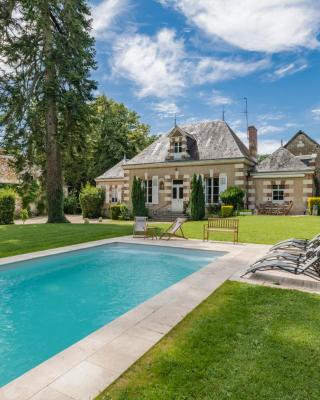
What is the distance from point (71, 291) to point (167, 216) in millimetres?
17386

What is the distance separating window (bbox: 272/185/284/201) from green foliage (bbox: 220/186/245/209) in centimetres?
258

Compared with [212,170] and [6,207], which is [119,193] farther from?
[6,207]

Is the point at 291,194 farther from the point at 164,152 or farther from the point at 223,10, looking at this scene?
the point at 223,10

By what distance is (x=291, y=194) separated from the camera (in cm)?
2197

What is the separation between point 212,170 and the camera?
23.5 metres

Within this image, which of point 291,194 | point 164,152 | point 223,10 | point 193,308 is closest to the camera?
point 193,308

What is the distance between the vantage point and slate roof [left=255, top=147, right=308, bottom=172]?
22.1m

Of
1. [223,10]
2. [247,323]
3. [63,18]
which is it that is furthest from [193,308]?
[63,18]

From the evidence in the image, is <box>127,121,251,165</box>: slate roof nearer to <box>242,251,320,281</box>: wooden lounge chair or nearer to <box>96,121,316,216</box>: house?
<box>96,121,316,216</box>: house

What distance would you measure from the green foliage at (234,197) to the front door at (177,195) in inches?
157

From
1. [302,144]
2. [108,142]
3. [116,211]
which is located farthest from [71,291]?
[108,142]

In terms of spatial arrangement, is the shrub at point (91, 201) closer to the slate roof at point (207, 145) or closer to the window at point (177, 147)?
the slate roof at point (207, 145)

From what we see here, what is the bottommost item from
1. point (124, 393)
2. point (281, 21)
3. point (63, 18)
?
point (124, 393)

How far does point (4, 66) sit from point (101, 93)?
73.2ft
